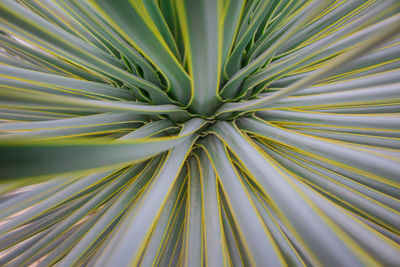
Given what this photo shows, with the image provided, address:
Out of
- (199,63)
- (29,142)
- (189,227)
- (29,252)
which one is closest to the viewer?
(29,142)

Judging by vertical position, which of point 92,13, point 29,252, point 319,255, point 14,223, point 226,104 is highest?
point 92,13

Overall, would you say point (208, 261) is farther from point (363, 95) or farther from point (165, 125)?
point (363, 95)

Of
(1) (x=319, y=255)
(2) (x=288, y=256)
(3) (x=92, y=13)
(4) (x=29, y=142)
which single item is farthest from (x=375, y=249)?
(3) (x=92, y=13)

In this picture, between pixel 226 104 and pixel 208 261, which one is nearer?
pixel 208 261

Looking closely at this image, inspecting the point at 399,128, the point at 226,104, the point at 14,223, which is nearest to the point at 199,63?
the point at 226,104

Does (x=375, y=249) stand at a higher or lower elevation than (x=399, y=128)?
lower

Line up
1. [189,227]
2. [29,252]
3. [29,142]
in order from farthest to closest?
[29,252]
[189,227]
[29,142]

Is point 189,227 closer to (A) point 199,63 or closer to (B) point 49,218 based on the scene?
(A) point 199,63
